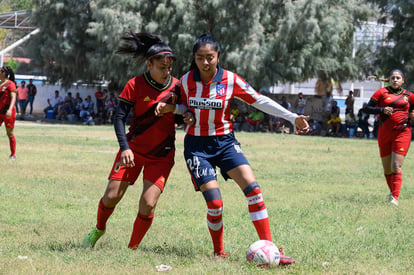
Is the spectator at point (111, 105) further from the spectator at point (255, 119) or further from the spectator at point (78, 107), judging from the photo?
the spectator at point (255, 119)

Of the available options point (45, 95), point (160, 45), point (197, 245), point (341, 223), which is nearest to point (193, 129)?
point (160, 45)

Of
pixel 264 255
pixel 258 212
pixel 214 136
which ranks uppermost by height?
pixel 214 136

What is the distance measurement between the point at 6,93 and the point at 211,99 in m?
10.2

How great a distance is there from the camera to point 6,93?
15.7 m

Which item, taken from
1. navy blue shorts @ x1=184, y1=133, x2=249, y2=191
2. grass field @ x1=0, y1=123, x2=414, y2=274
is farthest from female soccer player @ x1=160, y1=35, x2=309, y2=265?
grass field @ x1=0, y1=123, x2=414, y2=274

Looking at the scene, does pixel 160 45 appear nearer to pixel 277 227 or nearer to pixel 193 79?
pixel 193 79

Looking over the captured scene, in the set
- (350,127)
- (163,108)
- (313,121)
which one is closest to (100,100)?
(313,121)

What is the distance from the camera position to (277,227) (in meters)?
8.80

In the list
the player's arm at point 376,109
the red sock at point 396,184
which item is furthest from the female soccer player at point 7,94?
the red sock at point 396,184

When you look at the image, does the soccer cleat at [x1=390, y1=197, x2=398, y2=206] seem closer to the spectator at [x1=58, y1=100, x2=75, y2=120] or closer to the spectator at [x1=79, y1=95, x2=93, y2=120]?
the spectator at [x1=79, y1=95, x2=93, y2=120]

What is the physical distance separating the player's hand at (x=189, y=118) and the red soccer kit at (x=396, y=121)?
227 inches

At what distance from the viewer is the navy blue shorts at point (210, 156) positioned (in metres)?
6.61

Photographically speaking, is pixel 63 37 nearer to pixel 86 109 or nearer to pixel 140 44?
pixel 86 109

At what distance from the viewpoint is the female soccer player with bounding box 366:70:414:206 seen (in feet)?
37.6
